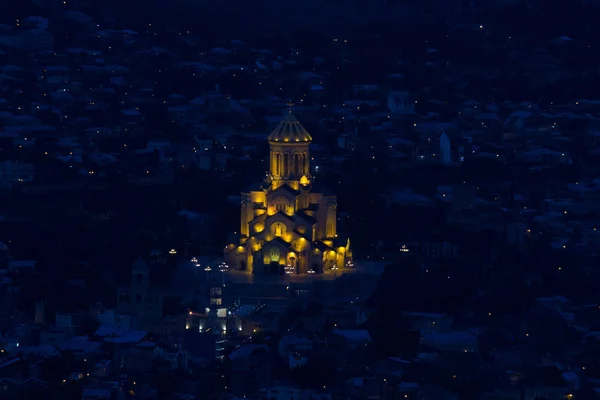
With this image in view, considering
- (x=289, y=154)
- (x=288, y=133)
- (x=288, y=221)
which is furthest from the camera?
(x=289, y=154)

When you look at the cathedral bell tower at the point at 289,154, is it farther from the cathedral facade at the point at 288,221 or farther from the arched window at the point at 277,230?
the arched window at the point at 277,230

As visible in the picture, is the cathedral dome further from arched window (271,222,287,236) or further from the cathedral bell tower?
arched window (271,222,287,236)

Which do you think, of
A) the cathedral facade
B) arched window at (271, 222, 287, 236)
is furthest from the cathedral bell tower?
arched window at (271, 222, 287, 236)

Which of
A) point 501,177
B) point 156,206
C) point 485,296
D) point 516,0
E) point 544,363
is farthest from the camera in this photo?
point 516,0

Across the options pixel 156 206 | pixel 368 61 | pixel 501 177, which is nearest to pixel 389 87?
pixel 368 61

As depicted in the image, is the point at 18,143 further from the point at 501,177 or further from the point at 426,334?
the point at 426,334

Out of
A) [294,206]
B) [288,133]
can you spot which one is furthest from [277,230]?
[288,133]

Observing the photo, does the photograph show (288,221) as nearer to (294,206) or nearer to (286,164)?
(294,206)
